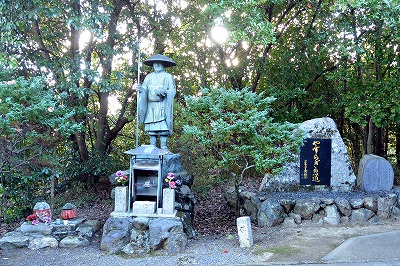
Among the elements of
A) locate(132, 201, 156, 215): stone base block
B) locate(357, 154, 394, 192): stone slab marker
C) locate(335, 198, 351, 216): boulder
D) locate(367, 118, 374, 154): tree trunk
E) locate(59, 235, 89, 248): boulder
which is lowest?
locate(59, 235, 89, 248): boulder

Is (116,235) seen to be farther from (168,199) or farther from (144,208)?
(168,199)

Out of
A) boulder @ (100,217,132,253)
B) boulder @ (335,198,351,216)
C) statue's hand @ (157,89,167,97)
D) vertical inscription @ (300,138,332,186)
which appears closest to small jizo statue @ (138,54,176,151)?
statue's hand @ (157,89,167,97)

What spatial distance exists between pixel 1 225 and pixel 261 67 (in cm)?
855

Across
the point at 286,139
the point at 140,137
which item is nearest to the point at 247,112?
the point at 286,139

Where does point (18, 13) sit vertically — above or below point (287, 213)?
above

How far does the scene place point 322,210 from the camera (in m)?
7.00

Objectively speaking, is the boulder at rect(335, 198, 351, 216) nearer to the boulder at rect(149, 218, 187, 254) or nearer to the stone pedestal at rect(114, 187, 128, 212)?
the boulder at rect(149, 218, 187, 254)

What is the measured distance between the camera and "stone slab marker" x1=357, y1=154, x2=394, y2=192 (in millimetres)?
7996

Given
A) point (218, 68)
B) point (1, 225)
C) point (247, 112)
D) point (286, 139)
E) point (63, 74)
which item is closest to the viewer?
point (247, 112)

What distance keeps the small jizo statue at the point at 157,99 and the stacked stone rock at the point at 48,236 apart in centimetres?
226

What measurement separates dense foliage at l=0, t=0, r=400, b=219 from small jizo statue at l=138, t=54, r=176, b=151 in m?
1.34

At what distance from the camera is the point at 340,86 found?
1205 cm

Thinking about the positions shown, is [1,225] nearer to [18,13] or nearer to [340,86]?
[18,13]

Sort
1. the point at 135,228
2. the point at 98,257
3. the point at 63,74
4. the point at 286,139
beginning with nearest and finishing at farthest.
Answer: the point at 98,257 < the point at 135,228 < the point at 286,139 < the point at 63,74
